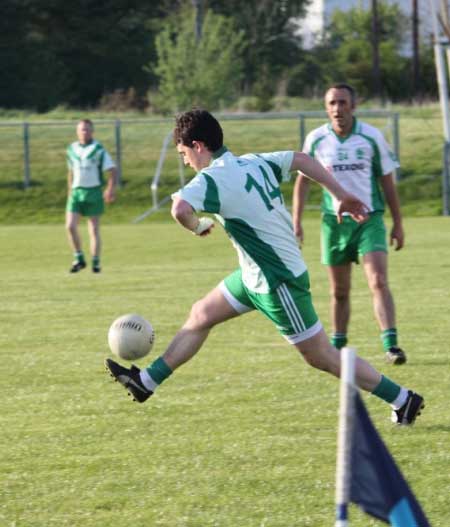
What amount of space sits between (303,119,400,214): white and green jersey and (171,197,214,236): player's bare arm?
340cm

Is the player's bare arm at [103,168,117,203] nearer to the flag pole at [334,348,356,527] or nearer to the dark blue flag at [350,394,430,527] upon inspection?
the dark blue flag at [350,394,430,527]

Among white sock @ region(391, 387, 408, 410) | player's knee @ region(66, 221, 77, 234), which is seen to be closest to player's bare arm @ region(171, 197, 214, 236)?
white sock @ region(391, 387, 408, 410)

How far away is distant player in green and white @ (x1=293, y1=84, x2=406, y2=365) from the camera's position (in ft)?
32.7

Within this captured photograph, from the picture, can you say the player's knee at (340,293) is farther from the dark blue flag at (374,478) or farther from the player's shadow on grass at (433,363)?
the dark blue flag at (374,478)

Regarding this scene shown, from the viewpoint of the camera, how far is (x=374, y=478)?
3691 millimetres

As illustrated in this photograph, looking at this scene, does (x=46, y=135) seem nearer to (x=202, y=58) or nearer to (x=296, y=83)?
(x=202, y=58)

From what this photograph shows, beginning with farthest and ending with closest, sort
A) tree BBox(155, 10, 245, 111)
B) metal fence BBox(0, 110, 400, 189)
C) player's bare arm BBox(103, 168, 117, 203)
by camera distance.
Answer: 1. tree BBox(155, 10, 245, 111)
2. metal fence BBox(0, 110, 400, 189)
3. player's bare arm BBox(103, 168, 117, 203)

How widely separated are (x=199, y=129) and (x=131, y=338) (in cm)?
194

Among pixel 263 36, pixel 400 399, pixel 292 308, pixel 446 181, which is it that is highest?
pixel 263 36

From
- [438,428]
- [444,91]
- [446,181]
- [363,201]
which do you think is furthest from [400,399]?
[444,91]

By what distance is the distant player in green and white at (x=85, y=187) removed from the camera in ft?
62.2

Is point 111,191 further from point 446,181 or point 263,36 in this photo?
point 263,36

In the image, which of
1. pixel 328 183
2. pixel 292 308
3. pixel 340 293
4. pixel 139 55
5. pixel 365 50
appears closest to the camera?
pixel 292 308

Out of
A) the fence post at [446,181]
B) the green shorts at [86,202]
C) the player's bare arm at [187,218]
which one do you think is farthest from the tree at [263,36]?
the player's bare arm at [187,218]
